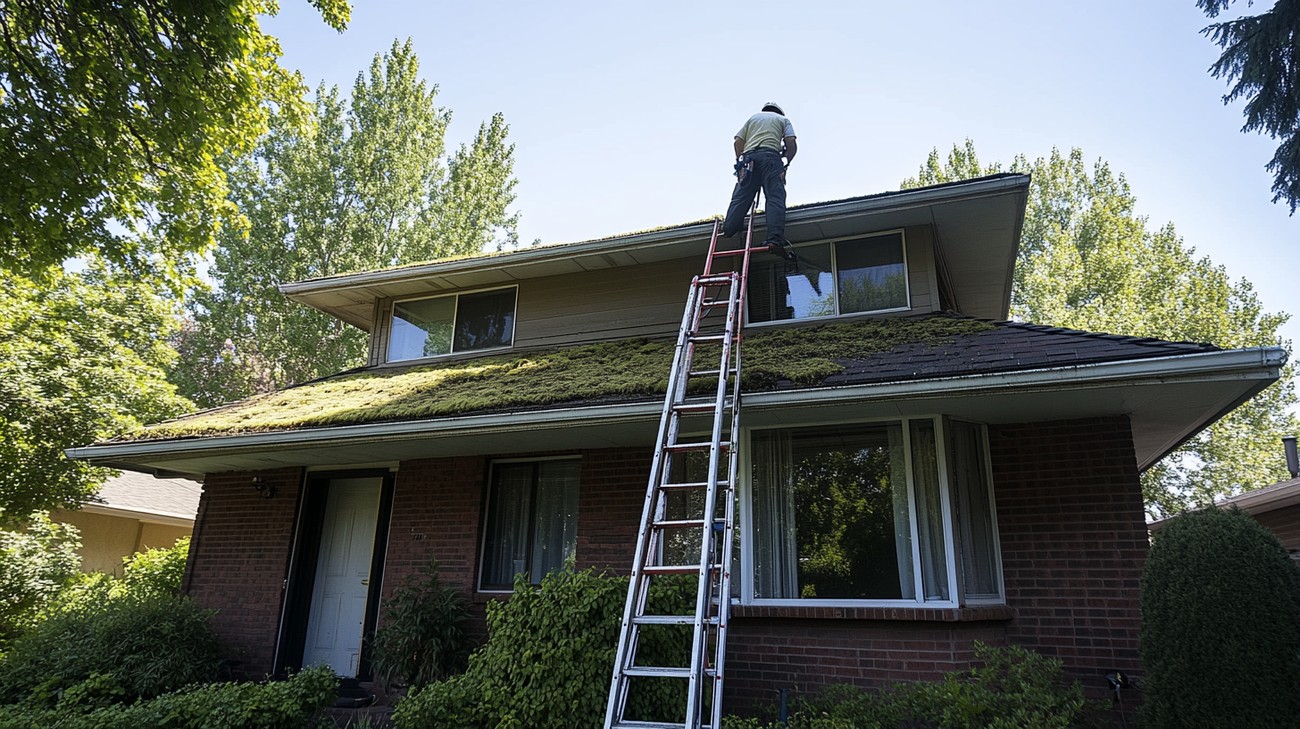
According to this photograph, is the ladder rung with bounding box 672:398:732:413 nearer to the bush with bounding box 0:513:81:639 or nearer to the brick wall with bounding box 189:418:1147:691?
the brick wall with bounding box 189:418:1147:691

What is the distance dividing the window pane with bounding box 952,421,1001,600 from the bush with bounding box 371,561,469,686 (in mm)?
4614

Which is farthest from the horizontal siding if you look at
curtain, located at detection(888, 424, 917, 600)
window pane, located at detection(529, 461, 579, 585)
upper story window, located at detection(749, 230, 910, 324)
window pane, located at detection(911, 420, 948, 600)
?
window pane, located at detection(911, 420, 948, 600)

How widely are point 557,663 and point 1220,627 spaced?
4111 millimetres

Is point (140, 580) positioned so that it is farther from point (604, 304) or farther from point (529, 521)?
point (604, 304)

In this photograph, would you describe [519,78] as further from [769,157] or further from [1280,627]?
[1280,627]

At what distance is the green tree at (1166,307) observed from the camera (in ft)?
71.6

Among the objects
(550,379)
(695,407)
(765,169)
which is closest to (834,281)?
(765,169)

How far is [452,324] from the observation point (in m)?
10.2

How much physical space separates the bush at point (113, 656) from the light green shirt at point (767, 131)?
769 cm

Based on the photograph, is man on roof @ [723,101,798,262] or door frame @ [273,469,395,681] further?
door frame @ [273,469,395,681]

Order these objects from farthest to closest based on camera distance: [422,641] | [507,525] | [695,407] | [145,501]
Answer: [145,501], [507,525], [422,641], [695,407]

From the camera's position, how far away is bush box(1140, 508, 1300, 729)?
4.20 m

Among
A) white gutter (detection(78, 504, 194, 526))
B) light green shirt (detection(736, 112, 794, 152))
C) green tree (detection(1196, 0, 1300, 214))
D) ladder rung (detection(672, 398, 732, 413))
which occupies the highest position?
green tree (detection(1196, 0, 1300, 214))

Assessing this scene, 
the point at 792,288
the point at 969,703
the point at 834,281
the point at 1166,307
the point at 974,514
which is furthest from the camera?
the point at 1166,307
